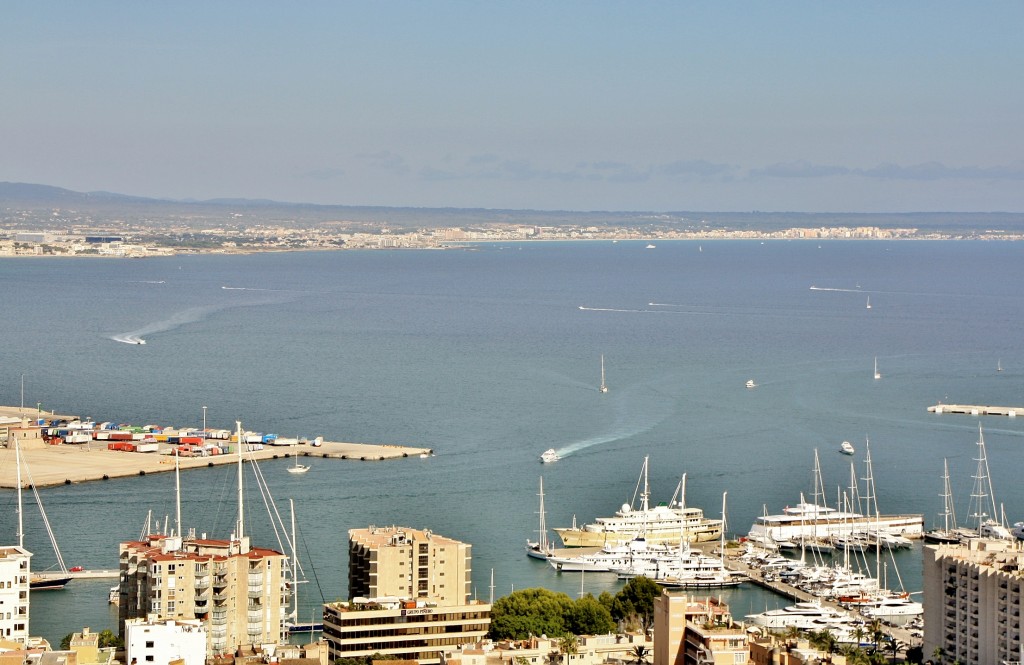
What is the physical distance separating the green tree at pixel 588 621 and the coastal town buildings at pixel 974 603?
3056 millimetres


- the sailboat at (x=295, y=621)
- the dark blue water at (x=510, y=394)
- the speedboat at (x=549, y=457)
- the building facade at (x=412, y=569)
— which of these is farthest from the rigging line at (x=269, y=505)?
the speedboat at (x=549, y=457)

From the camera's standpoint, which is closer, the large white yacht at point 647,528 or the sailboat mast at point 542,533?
the sailboat mast at point 542,533

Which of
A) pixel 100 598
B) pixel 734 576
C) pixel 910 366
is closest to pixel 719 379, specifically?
pixel 910 366

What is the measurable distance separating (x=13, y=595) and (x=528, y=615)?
15.5ft

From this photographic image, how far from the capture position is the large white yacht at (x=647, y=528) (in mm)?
24656

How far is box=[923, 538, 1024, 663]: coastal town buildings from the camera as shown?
16781mm

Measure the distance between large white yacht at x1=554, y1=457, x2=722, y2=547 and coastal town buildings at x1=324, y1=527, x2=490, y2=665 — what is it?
503 cm

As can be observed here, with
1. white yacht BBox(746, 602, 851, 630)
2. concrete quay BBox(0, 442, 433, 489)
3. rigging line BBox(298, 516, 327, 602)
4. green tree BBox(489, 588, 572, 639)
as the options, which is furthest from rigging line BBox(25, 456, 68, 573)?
white yacht BBox(746, 602, 851, 630)

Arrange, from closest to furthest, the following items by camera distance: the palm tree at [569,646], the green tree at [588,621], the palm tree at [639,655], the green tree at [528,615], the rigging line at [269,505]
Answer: the palm tree at [639,655] → the palm tree at [569,646] → the green tree at [528,615] → the green tree at [588,621] → the rigging line at [269,505]

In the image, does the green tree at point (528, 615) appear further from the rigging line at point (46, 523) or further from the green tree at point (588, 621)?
the rigging line at point (46, 523)

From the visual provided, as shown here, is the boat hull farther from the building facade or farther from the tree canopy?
the building facade

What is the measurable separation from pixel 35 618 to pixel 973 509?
13.9 meters

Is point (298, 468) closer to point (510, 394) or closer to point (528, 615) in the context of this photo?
point (510, 394)

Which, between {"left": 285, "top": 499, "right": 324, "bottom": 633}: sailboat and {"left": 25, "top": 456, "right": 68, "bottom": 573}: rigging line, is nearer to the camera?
{"left": 285, "top": 499, "right": 324, "bottom": 633}: sailboat
